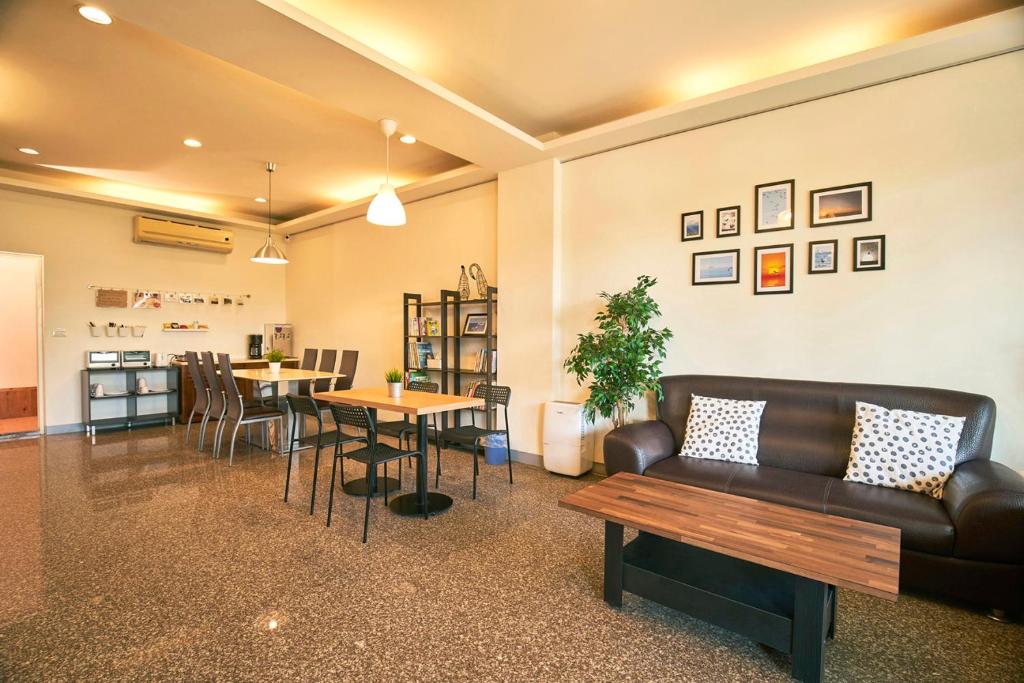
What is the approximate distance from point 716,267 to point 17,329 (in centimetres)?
966

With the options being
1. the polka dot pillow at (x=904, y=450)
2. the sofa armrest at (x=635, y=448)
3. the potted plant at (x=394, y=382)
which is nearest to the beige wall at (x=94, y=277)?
the potted plant at (x=394, y=382)

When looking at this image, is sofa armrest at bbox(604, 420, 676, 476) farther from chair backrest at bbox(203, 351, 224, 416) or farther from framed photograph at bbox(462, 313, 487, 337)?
chair backrest at bbox(203, 351, 224, 416)

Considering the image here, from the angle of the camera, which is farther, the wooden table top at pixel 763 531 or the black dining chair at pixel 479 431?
the black dining chair at pixel 479 431

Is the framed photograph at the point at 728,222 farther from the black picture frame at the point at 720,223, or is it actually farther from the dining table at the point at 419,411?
the dining table at the point at 419,411

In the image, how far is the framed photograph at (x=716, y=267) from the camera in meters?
3.74

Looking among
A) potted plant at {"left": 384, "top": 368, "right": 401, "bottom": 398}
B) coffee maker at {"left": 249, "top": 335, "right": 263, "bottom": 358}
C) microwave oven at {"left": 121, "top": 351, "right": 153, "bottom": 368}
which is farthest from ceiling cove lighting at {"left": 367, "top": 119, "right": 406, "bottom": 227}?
coffee maker at {"left": 249, "top": 335, "right": 263, "bottom": 358}

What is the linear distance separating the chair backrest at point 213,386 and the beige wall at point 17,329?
402 centimetres

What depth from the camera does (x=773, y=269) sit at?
356 centimetres

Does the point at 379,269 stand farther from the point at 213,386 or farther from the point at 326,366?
the point at 213,386

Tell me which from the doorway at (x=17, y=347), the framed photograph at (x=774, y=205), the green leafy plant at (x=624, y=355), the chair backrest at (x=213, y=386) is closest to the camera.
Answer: the framed photograph at (x=774, y=205)

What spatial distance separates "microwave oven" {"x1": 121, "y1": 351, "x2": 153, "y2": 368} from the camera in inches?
257

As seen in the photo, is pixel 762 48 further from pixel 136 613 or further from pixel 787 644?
pixel 136 613

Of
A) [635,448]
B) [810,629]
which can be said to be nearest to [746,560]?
[810,629]

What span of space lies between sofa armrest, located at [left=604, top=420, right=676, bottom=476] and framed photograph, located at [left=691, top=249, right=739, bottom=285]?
130 cm
